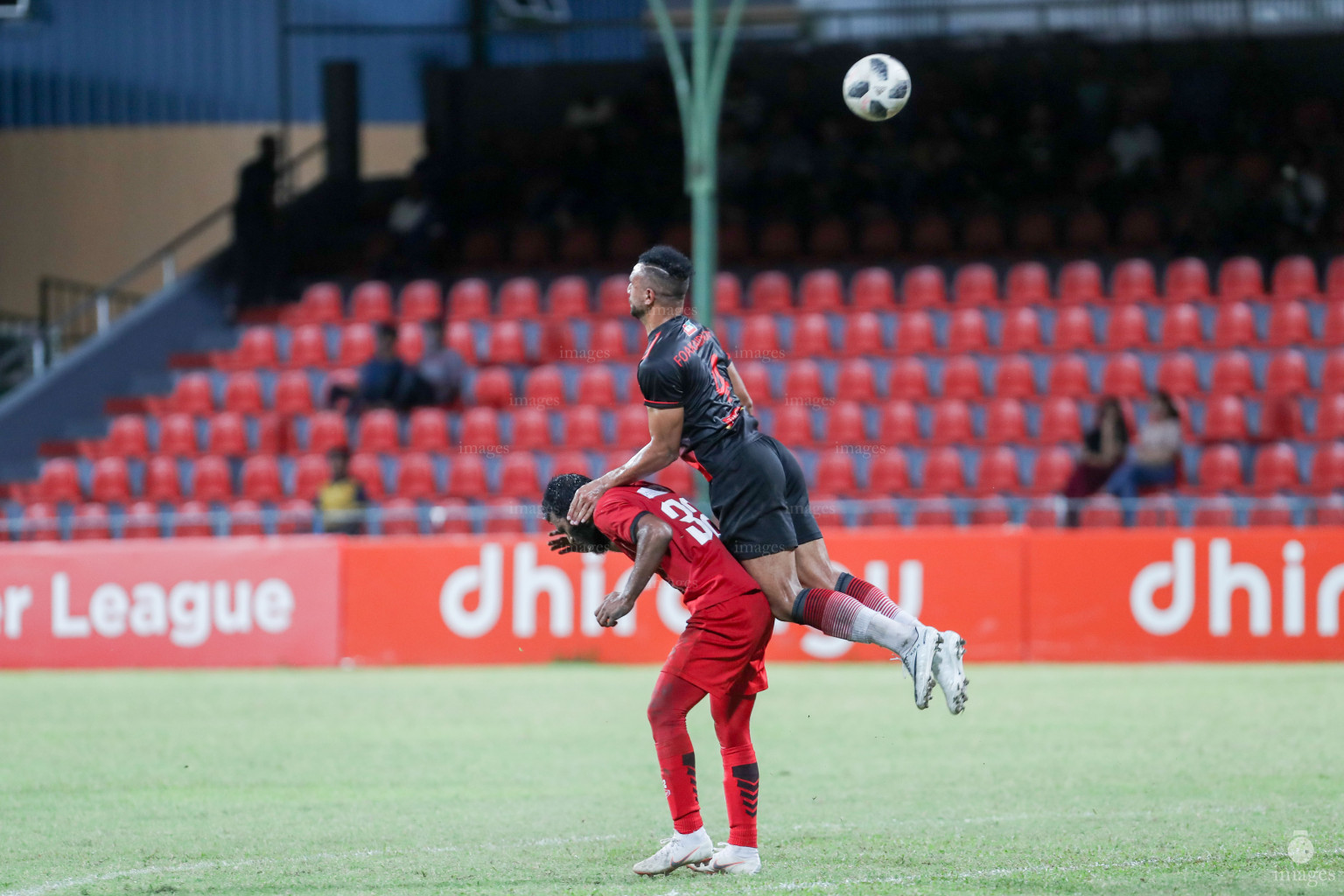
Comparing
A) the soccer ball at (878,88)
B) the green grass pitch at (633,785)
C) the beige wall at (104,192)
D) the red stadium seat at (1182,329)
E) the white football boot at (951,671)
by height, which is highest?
the beige wall at (104,192)

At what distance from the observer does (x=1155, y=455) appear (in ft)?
52.5

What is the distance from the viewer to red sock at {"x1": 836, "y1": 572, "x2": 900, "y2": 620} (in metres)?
6.55

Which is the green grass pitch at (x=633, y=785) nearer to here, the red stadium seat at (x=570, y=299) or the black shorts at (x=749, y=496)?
→ the black shorts at (x=749, y=496)

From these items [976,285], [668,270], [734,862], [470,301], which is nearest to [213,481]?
[470,301]

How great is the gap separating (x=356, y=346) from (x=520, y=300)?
6.84 ft

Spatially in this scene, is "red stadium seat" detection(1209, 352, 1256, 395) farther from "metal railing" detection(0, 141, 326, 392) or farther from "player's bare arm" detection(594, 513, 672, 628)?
"player's bare arm" detection(594, 513, 672, 628)

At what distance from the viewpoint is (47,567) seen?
15.7m

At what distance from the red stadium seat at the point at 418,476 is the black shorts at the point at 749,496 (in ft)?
39.8

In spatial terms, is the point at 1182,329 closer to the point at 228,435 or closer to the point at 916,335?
the point at 916,335

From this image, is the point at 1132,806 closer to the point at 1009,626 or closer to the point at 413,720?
the point at 413,720

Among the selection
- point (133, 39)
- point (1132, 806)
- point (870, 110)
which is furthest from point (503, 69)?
point (1132, 806)

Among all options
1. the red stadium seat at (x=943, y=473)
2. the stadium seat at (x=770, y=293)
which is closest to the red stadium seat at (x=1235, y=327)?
the red stadium seat at (x=943, y=473)

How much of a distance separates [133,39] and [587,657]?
14.1 m

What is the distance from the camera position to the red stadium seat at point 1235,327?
62.0 ft
